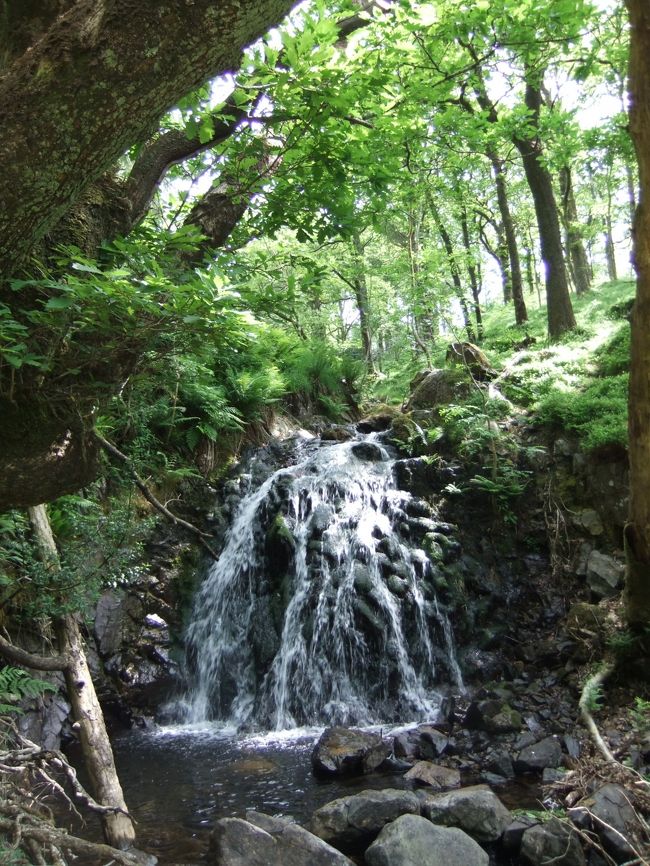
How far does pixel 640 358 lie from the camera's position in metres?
4.58

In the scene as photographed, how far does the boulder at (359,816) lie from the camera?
4.21m

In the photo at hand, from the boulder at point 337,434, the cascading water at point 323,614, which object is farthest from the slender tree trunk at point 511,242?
the cascading water at point 323,614

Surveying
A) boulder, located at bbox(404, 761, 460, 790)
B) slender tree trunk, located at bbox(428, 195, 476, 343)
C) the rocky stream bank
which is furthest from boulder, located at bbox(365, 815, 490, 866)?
slender tree trunk, located at bbox(428, 195, 476, 343)

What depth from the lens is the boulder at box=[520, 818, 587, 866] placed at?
145 inches

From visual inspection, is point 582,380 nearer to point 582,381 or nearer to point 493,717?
point 582,381

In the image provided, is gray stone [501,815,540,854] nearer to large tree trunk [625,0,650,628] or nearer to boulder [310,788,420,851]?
boulder [310,788,420,851]

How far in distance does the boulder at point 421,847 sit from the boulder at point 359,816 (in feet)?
0.89

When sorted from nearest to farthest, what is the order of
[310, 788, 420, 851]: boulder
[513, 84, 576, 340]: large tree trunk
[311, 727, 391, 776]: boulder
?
[310, 788, 420, 851]: boulder
[311, 727, 391, 776]: boulder
[513, 84, 576, 340]: large tree trunk

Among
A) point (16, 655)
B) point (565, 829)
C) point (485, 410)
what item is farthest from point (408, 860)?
point (485, 410)

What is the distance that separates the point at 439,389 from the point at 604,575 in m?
4.85

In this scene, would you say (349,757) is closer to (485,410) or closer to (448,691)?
(448,691)

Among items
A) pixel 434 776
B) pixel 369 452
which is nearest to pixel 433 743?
pixel 434 776

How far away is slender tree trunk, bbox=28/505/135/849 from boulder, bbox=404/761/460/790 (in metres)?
2.39

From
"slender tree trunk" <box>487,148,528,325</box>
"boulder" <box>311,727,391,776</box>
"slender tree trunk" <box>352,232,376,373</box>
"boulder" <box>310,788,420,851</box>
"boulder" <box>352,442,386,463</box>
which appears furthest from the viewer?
"slender tree trunk" <box>352,232,376,373</box>
